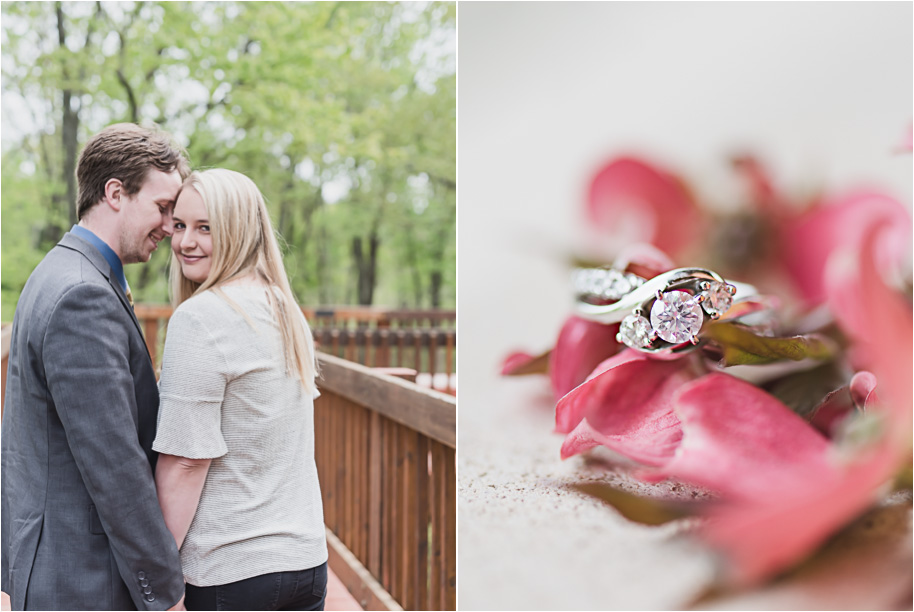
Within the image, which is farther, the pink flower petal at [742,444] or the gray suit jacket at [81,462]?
the gray suit jacket at [81,462]

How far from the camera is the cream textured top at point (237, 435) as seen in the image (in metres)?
0.53

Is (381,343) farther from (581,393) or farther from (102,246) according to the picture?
(581,393)

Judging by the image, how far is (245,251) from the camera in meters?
0.61

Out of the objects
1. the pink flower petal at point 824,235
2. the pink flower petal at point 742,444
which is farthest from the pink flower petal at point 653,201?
the pink flower petal at point 742,444

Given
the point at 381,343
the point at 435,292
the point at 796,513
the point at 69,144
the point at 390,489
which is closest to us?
the point at 796,513

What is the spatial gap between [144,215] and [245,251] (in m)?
0.09

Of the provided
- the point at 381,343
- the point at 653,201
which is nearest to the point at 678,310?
the point at 653,201

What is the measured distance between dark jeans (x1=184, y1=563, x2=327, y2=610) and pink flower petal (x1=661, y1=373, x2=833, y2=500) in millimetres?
523

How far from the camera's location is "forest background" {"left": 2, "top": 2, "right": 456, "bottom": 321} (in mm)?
3701

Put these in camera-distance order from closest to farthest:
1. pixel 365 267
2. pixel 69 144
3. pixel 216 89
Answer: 1. pixel 216 89
2. pixel 69 144
3. pixel 365 267

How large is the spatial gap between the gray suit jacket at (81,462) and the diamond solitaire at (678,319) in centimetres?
43

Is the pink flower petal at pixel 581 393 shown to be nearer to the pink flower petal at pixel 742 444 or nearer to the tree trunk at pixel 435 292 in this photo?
the pink flower petal at pixel 742 444

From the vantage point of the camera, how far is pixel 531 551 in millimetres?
196

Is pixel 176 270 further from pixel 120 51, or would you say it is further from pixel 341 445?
pixel 120 51
